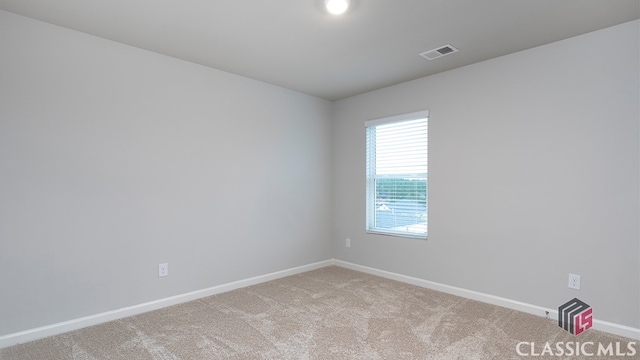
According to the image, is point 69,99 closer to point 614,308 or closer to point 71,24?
point 71,24

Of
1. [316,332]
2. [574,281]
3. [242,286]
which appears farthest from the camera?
[242,286]

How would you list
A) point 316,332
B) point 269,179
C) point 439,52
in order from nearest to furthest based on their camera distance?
point 316,332, point 439,52, point 269,179

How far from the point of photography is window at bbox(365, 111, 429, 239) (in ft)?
12.7

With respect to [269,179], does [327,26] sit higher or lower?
higher

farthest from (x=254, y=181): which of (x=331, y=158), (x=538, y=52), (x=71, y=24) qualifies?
(x=538, y=52)

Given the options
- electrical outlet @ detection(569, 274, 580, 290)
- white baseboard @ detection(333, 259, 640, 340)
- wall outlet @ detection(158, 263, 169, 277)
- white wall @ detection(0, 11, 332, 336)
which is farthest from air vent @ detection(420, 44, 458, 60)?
wall outlet @ detection(158, 263, 169, 277)

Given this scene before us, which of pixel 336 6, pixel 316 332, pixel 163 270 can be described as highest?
pixel 336 6

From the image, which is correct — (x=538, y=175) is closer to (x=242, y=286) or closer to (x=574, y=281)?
(x=574, y=281)

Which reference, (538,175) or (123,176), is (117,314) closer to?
(123,176)

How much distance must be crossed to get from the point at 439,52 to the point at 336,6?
1288mm

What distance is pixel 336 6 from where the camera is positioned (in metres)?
2.29

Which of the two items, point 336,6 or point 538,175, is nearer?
point 336,6

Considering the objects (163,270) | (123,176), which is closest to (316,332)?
(163,270)

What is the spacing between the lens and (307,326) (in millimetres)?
2719
